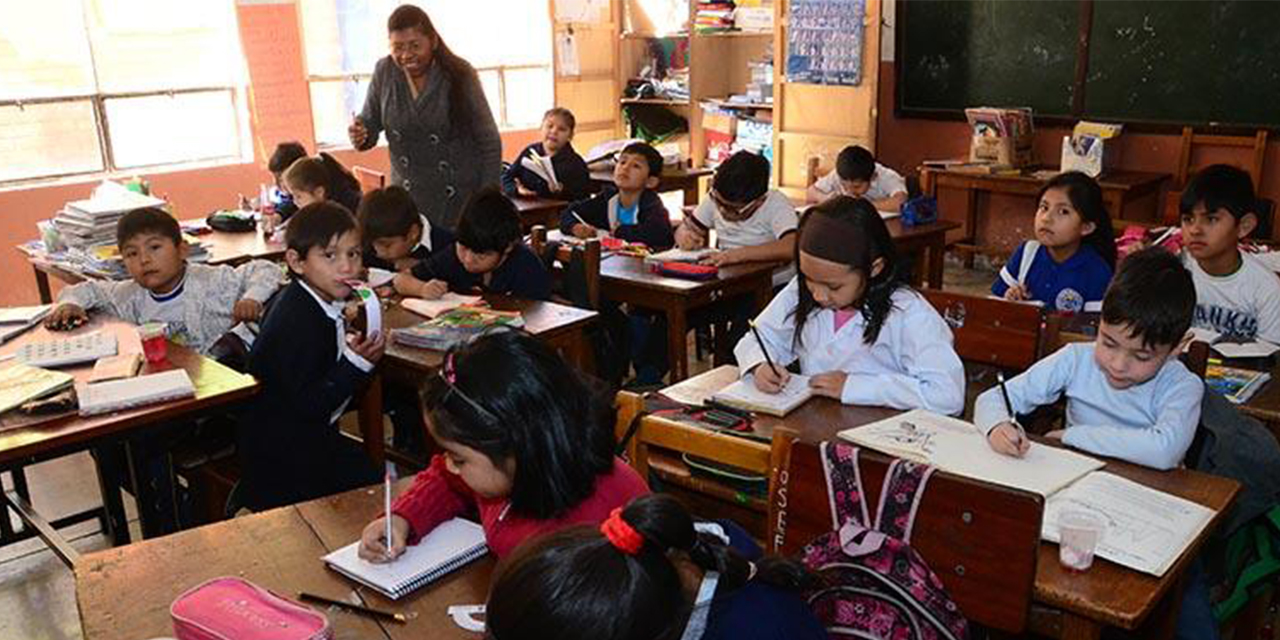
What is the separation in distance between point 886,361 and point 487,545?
1170 mm

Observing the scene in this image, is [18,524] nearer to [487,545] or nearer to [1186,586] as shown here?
[487,545]

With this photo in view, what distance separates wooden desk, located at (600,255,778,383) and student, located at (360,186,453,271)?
69 centimetres

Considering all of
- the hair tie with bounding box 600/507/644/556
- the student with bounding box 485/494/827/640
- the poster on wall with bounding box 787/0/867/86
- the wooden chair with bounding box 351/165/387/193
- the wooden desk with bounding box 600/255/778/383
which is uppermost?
the poster on wall with bounding box 787/0/867/86

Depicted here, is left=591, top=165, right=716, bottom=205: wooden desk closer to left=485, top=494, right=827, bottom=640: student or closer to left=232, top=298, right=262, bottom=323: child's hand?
left=232, top=298, right=262, bottom=323: child's hand

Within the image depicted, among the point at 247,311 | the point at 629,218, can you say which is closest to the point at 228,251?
the point at 247,311

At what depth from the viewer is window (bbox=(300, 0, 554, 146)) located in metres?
6.46

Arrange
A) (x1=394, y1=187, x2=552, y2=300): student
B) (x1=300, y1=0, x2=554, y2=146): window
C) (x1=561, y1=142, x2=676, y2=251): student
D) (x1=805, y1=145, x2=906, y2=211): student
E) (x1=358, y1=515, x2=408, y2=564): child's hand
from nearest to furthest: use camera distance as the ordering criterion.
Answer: (x1=358, y1=515, x2=408, y2=564): child's hand < (x1=394, y1=187, x2=552, y2=300): student < (x1=561, y1=142, x2=676, y2=251): student < (x1=805, y1=145, x2=906, y2=211): student < (x1=300, y1=0, x2=554, y2=146): window

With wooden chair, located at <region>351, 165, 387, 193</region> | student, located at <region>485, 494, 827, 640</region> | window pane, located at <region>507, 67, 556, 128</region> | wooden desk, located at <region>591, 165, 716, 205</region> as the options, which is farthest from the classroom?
window pane, located at <region>507, 67, 556, 128</region>

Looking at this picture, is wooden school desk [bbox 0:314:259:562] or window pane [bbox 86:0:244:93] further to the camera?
window pane [bbox 86:0:244:93]

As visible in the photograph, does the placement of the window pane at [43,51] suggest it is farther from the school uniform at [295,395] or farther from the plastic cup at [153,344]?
the school uniform at [295,395]

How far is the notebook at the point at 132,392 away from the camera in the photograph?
7.32ft

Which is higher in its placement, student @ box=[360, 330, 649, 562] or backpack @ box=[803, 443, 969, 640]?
student @ box=[360, 330, 649, 562]

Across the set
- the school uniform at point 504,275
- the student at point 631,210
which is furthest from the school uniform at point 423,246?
the student at point 631,210

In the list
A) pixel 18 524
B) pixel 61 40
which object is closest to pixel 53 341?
pixel 18 524
